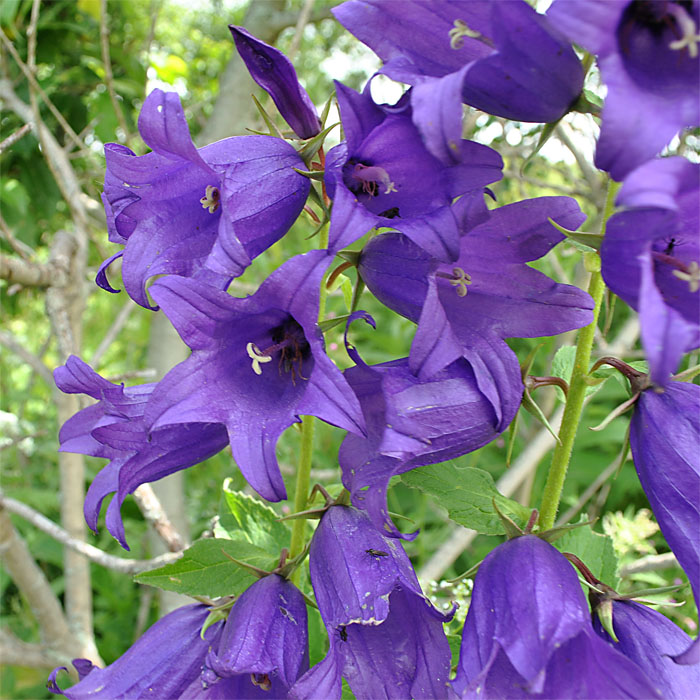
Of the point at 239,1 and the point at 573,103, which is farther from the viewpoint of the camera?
the point at 239,1

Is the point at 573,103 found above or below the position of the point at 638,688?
above

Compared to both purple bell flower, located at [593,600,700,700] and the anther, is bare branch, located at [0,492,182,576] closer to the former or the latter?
purple bell flower, located at [593,600,700,700]

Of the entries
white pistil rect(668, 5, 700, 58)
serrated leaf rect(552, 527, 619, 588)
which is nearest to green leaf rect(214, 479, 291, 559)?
serrated leaf rect(552, 527, 619, 588)

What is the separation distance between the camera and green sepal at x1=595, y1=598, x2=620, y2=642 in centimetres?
93

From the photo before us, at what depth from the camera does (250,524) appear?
141 centimetres

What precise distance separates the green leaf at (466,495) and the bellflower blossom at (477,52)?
50cm

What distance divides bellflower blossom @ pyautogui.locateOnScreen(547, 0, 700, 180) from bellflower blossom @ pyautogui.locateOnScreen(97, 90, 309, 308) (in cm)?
44

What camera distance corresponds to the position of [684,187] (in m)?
0.73

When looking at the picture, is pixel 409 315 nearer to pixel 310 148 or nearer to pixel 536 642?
pixel 310 148

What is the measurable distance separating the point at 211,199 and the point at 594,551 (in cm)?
90

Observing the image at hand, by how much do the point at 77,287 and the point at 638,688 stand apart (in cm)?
190

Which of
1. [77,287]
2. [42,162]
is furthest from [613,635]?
[42,162]

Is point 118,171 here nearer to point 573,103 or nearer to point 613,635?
point 573,103

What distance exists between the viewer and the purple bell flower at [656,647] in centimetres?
91
